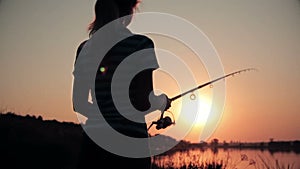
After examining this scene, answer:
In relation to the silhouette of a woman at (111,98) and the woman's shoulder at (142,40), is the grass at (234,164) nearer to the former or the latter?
the silhouette of a woman at (111,98)

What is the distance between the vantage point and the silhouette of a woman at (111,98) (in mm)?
1464

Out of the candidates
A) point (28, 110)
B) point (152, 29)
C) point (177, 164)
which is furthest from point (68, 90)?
point (177, 164)

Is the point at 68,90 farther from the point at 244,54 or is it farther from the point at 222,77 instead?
the point at 244,54

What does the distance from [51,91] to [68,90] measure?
127 millimetres

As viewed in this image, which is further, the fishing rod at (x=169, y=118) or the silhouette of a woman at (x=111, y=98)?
the fishing rod at (x=169, y=118)

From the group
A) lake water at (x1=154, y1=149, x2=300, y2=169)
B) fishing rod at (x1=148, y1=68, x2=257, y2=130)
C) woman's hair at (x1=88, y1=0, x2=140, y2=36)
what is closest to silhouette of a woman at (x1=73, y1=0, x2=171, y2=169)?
woman's hair at (x1=88, y1=0, x2=140, y2=36)

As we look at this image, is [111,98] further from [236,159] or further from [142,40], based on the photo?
[236,159]

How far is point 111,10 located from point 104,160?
1.64ft

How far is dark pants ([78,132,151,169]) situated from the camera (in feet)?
5.01

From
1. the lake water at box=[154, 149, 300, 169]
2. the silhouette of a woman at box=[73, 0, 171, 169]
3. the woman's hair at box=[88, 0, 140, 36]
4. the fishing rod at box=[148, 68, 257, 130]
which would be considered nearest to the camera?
the silhouette of a woman at box=[73, 0, 171, 169]

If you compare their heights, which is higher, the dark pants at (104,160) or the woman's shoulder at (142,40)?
the woman's shoulder at (142,40)

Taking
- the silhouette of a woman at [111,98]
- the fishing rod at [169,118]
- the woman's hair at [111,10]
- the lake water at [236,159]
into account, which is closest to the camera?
the silhouette of a woman at [111,98]

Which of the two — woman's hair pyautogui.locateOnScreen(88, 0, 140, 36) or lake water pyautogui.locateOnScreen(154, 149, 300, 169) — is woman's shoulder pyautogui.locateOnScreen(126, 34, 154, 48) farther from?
lake water pyautogui.locateOnScreen(154, 149, 300, 169)

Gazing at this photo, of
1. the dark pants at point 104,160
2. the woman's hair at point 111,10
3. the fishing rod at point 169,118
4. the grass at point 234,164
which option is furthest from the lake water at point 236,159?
the woman's hair at point 111,10
